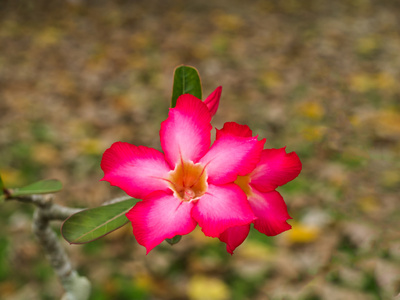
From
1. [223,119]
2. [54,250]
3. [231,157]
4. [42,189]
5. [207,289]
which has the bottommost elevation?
[207,289]

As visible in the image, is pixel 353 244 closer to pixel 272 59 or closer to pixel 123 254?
pixel 123 254

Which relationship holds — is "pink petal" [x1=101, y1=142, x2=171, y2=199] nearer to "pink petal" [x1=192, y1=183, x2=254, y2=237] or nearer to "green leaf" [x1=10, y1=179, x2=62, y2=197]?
"pink petal" [x1=192, y1=183, x2=254, y2=237]

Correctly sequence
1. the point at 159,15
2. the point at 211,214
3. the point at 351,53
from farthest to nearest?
the point at 159,15
the point at 351,53
the point at 211,214

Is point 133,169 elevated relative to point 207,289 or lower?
elevated

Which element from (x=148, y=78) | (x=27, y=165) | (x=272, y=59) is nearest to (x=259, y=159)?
(x=27, y=165)

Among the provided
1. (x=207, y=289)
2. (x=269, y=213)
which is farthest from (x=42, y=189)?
(x=207, y=289)

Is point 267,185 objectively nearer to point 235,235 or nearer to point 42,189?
point 235,235

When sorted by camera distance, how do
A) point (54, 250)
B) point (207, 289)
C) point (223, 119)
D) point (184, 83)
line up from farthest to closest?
point (223, 119) → point (207, 289) → point (54, 250) → point (184, 83)

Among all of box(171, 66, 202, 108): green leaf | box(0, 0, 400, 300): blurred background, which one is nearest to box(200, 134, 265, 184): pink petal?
box(171, 66, 202, 108): green leaf
